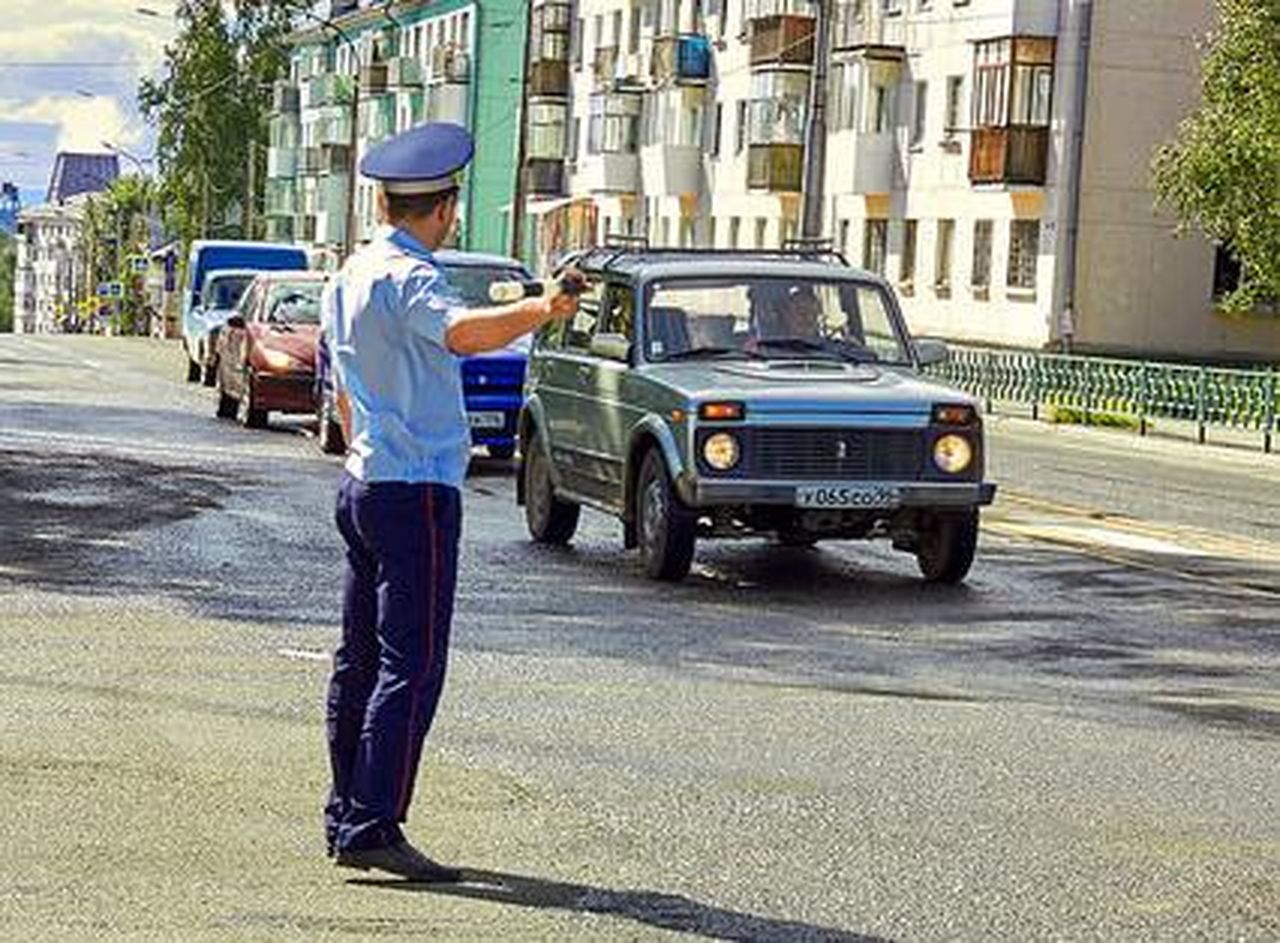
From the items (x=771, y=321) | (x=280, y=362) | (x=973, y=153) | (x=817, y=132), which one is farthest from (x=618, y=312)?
(x=973, y=153)

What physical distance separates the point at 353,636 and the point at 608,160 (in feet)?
261

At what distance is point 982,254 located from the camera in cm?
6278

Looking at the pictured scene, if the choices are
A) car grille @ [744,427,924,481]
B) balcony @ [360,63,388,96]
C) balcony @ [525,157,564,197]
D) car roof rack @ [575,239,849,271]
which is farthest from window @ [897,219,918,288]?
balcony @ [360,63,388,96]

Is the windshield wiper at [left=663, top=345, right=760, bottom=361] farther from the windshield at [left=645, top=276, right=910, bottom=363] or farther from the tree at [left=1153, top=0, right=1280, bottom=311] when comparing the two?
the tree at [left=1153, top=0, right=1280, bottom=311]

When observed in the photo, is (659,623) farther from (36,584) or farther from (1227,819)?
(1227,819)

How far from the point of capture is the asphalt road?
25.5 ft

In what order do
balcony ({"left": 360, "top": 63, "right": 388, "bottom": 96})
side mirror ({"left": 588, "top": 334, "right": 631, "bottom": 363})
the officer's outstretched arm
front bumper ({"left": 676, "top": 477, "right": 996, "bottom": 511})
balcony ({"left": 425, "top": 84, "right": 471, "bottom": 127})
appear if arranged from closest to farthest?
1. the officer's outstretched arm
2. front bumper ({"left": 676, "top": 477, "right": 996, "bottom": 511})
3. side mirror ({"left": 588, "top": 334, "right": 631, "bottom": 363})
4. balcony ({"left": 425, "top": 84, "right": 471, "bottom": 127})
5. balcony ({"left": 360, "top": 63, "right": 388, "bottom": 96})

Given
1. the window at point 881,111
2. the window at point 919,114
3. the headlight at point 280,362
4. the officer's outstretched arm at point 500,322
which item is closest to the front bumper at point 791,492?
the officer's outstretched arm at point 500,322

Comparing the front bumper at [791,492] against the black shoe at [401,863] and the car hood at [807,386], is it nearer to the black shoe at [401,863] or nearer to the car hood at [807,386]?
the car hood at [807,386]

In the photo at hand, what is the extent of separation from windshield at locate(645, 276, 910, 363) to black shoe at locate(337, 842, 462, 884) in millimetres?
9628

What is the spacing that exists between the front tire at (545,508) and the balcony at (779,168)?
53058 millimetres

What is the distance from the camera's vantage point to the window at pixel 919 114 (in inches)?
2616

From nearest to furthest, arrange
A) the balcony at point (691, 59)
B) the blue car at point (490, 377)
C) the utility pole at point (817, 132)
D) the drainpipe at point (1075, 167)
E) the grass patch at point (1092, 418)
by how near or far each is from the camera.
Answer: the blue car at point (490, 377) < the grass patch at point (1092, 418) < the utility pole at point (817, 132) < the drainpipe at point (1075, 167) < the balcony at point (691, 59)

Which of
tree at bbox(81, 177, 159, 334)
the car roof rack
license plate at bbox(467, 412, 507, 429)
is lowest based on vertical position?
tree at bbox(81, 177, 159, 334)
